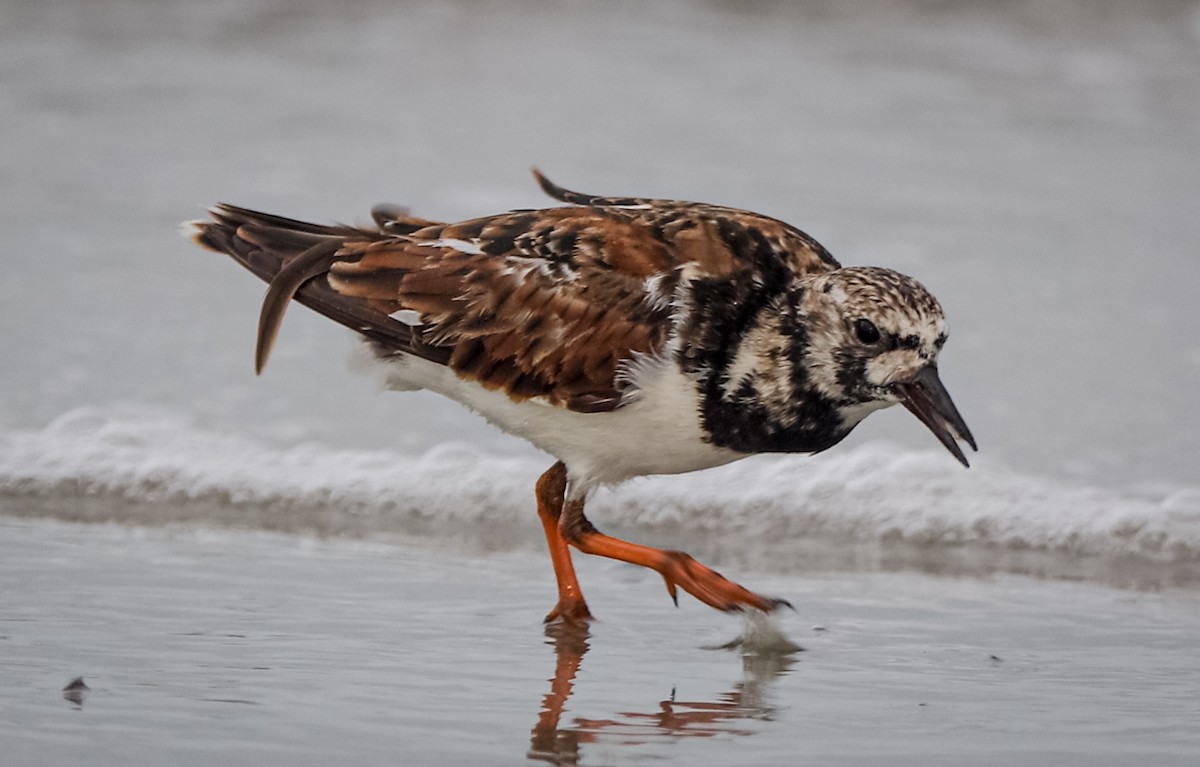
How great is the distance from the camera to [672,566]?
180 inches

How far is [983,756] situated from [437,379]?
6.42 ft

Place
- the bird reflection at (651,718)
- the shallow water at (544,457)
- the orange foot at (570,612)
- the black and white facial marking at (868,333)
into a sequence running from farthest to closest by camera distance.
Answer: the orange foot at (570,612)
the black and white facial marking at (868,333)
the shallow water at (544,457)
the bird reflection at (651,718)

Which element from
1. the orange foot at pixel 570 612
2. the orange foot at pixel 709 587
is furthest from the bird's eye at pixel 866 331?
the orange foot at pixel 570 612

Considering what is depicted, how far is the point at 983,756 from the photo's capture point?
3520 mm

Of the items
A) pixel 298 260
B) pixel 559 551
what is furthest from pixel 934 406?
pixel 298 260

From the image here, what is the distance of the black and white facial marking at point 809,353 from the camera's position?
4188 millimetres

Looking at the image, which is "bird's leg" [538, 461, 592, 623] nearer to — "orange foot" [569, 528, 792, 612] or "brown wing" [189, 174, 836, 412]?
"orange foot" [569, 528, 792, 612]

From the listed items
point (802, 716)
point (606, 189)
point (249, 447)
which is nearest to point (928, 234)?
point (606, 189)

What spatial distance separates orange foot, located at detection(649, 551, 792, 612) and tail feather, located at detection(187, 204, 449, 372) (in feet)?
2.66

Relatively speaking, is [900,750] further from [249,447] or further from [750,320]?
[249,447]

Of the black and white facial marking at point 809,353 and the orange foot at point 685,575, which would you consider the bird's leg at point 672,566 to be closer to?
the orange foot at point 685,575

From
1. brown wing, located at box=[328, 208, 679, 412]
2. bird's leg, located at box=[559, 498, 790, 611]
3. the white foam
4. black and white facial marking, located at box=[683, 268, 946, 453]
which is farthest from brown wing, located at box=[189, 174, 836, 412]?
the white foam

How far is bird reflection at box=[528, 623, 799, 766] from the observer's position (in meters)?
3.48

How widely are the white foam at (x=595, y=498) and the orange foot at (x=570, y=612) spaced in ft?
2.91
